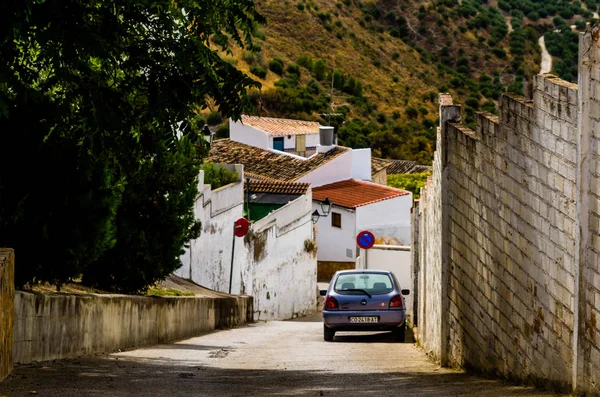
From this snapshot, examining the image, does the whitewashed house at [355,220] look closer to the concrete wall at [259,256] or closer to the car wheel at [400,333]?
the concrete wall at [259,256]

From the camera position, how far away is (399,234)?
67062 millimetres

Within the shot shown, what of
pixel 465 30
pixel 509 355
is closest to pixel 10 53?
pixel 509 355

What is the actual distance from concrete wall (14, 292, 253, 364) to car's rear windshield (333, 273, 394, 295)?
3302 millimetres

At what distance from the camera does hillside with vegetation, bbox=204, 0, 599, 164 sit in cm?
10300

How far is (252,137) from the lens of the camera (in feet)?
245

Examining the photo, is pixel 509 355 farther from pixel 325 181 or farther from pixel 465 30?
pixel 465 30

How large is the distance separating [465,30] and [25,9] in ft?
419

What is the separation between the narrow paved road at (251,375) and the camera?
1100 centimetres

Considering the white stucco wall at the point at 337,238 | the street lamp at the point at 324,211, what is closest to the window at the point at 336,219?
the white stucco wall at the point at 337,238

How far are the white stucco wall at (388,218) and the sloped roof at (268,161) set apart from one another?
489 centimetres

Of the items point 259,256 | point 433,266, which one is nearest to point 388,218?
point 259,256

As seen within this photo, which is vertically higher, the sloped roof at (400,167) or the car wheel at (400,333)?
the sloped roof at (400,167)

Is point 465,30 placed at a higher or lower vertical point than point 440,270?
higher

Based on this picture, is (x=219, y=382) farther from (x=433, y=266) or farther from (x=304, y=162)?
(x=304, y=162)
